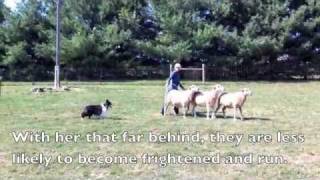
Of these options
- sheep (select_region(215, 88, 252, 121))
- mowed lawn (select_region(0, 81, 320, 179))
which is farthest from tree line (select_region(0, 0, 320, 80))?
sheep (select_region(215, 88, 252, 121))

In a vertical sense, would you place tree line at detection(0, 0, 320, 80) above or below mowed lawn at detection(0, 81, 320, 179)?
above

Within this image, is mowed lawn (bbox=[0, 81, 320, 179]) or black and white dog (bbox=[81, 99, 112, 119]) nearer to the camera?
mowed lawn (bbox=[0, 81, 320, 179])

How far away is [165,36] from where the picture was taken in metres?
45.3

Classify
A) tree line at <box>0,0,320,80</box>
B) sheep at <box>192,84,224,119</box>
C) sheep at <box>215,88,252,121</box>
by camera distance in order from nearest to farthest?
1. sheep at <box>215,88,252,121</box>
2. sheep at <box>192,84,224,119</box>
3. tree line at <box>0,0,320,80</box>

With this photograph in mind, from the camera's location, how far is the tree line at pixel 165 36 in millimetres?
44312

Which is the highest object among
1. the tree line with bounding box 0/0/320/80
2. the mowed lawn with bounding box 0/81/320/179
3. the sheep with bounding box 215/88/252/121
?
the tree line with bounding box 0/0/320/80

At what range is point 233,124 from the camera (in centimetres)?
1323

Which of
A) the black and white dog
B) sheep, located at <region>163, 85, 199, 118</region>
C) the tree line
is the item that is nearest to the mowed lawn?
the black and white dog

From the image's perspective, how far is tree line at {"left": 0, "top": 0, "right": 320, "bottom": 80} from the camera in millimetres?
44312

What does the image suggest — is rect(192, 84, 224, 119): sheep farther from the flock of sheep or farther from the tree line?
the tree line

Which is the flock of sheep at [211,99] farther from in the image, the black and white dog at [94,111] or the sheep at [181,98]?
the black and white dog at [94,111]

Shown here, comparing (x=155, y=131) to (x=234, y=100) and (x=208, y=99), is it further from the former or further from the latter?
(x=234, y=100)

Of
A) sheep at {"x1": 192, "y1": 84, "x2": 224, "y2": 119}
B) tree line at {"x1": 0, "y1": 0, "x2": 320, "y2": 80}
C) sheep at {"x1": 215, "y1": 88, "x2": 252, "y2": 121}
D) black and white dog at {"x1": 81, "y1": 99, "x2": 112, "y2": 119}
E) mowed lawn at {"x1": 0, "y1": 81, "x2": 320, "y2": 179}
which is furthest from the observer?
tree line at {"x1": 0, "y1": 0, "x2": 320, "y2": 80}

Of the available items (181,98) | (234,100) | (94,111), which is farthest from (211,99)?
(94,111)
